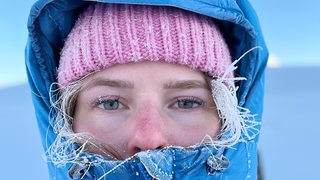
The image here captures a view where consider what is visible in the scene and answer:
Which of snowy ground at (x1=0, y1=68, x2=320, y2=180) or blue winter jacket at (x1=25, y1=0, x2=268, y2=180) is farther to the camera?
snowy ground at (x1=0, y1=68, x2=320, y2=180)

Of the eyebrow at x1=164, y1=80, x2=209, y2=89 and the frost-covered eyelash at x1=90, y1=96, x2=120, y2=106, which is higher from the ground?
the eyebrow at x1=164, y1=80, x2=209, y2=89

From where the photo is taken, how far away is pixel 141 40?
3.53ft

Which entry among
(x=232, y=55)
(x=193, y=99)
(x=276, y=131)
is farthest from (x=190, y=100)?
(x=276, y=131)

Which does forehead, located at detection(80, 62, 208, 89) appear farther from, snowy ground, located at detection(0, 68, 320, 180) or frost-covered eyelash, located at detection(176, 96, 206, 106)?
snowy ground, located at detection(0, 68, 320, 180)

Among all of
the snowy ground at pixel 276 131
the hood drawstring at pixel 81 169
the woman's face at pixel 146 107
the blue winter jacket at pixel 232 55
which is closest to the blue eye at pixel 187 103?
the woman's face at pixel 146 107

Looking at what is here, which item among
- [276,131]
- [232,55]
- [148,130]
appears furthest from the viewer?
[276,131]

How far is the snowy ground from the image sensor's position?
323 centimetres

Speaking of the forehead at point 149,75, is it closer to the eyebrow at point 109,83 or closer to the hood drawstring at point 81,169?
the eyebrow at point 109,83

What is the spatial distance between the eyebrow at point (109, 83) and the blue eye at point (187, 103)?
0.11 meters

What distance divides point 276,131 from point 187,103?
9.30ft

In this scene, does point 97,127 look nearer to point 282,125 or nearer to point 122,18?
point 122,18

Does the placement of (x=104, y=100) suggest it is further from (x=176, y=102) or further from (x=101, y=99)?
(x=176, y=102)

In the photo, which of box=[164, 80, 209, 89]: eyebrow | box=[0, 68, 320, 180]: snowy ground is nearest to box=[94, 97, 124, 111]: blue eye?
box=[164, 80, 209, 89]: eyebrow

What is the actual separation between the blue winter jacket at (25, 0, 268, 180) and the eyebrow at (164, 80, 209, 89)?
0.14m
